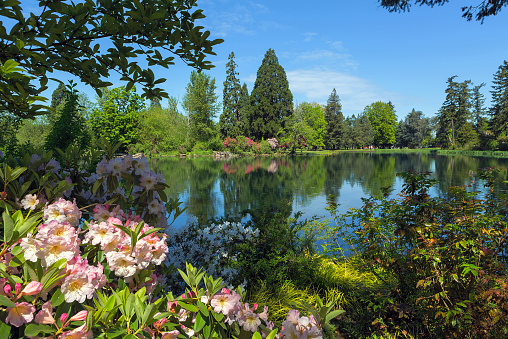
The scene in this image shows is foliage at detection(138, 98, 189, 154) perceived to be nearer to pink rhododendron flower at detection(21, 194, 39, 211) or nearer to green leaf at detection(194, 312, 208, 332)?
pink rhododendron flower at detection(21, 194, 39, 211)

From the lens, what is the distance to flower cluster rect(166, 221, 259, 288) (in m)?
3.07

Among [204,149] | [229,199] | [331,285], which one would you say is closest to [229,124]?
[204,149]

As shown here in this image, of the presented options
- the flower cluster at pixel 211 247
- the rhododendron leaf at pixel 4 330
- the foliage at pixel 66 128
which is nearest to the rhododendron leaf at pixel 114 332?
the rhododendron leaf at pixel 4 330

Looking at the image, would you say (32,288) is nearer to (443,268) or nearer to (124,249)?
(124,249)

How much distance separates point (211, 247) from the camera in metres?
3.25

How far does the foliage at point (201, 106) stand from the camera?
143 feet

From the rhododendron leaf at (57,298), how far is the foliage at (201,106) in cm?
4245

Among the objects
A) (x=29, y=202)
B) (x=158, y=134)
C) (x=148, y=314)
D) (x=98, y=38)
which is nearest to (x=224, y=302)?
(x=148, y=314)

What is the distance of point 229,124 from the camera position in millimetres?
47250

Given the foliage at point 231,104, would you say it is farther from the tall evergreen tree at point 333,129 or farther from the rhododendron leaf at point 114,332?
the rhododendron leaf at point 114,332

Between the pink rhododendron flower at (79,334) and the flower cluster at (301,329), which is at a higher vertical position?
the pink rhododendron flower at (79,334)

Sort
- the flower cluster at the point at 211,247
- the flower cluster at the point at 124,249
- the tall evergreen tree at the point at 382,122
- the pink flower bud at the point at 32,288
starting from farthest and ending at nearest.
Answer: the tall evergreen tree at the point at 382,122 → the flower cluster at the point at 211,247 → the flower cluster at the point at 124,249 → the pink flower bud at the point at 32,288

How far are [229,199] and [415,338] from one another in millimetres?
9774

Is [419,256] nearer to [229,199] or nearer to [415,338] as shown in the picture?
[415,338]
